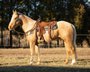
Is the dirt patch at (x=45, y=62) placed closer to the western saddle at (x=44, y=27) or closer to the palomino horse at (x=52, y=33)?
the palomino horse at (x=52, y=33)

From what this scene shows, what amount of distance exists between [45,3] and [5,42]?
5783 mm

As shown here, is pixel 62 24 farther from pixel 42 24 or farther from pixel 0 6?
pixel 0 6

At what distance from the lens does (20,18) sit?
1700 cm

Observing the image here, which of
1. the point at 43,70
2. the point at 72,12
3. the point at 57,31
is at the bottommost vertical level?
the point at 43,70

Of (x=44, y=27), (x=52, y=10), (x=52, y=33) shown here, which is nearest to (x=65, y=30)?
(x=52, y=33)

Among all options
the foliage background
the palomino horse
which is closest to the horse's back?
the palomino horse

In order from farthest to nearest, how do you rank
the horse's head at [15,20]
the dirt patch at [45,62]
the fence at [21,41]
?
1. the fence at [21,41]
2. the horse's head at [15,20]
3. the dirt patch at [45,62]

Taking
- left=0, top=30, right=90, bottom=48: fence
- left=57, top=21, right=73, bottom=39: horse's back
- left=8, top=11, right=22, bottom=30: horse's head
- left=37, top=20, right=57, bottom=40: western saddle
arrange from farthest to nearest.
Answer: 1. left=0, top=30, right=90, bottom=48: fence
2. left=8, top=11, right=22, bottom=30: horse's head
3. left=37, top=20, right=57, bottom=40: western saddle
4. left=57, top=21, right=73, bottom=39: horse's back

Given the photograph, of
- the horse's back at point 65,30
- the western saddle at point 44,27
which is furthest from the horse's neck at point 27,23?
the horse's back at point 65,30

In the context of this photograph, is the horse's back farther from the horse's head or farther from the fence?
the fence

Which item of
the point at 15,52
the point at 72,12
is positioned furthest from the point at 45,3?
the point at 15,52

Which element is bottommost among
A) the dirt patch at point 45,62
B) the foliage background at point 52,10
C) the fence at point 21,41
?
the dirt patch at point 45,62

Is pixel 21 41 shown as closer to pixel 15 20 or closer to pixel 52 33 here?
pixel 15 20

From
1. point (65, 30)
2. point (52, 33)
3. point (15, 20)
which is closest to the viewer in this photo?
point (65, 30)
